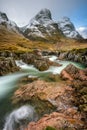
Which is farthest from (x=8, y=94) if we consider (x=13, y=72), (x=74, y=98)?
(x=13, y=72)

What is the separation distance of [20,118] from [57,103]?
5.62 metres

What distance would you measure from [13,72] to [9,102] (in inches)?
1090

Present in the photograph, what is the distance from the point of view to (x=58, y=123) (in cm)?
2034

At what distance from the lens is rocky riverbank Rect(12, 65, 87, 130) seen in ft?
67.5

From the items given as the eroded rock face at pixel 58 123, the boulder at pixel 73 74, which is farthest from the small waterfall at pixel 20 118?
the boulder at pixel 73 74

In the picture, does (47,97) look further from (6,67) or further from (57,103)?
(6,67)

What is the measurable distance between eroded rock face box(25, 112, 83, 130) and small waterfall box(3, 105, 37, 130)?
3.71 feet

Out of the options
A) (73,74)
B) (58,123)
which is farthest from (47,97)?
(73,74)

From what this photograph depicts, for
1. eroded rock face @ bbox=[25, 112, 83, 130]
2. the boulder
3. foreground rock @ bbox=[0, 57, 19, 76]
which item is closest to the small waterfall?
eroded rock face @ bbox=[25, 112, 83, 130]

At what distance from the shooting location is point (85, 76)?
37125 mm

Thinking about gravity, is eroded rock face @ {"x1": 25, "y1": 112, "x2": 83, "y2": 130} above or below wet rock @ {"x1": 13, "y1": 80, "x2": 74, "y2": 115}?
below

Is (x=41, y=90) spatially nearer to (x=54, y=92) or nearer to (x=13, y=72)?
(x=54, y=92)

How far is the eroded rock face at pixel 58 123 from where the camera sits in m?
20.0

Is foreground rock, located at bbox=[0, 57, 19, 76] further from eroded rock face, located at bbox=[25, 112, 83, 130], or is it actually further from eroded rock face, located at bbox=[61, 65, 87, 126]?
eroded rock face, located at bbox=[25, 112, 83, 130]
